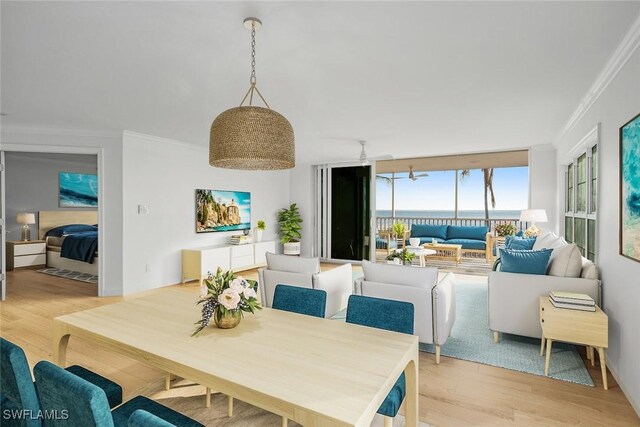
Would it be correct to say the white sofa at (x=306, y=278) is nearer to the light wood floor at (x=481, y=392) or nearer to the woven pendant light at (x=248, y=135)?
the light wood floor at (x=481, y=392)

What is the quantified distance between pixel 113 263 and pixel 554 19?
563 cm

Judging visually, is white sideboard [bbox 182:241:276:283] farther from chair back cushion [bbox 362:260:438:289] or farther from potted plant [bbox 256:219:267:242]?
chair back cushion [bbox 362:260:438:289]

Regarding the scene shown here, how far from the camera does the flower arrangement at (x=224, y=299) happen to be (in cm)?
176

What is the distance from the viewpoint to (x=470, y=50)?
2.49 meters

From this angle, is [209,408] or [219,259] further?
[219,259]

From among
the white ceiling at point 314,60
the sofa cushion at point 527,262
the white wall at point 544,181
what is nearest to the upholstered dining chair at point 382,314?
the white ceiling at point 314,60

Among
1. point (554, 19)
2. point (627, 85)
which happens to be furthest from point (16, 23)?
point (627, 85)

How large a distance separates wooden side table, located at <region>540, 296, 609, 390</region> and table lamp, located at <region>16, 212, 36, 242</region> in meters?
8.90

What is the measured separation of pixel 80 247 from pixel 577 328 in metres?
7.34

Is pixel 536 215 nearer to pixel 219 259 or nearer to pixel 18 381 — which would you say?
pixel 219 259

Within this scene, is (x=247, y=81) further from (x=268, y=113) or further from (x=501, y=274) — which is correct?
(x=501, y=274)

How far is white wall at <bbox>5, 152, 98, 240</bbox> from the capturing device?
7.12m

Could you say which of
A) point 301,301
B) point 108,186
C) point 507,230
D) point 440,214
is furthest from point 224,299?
point 440,214

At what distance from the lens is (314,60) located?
2668 millimetres
